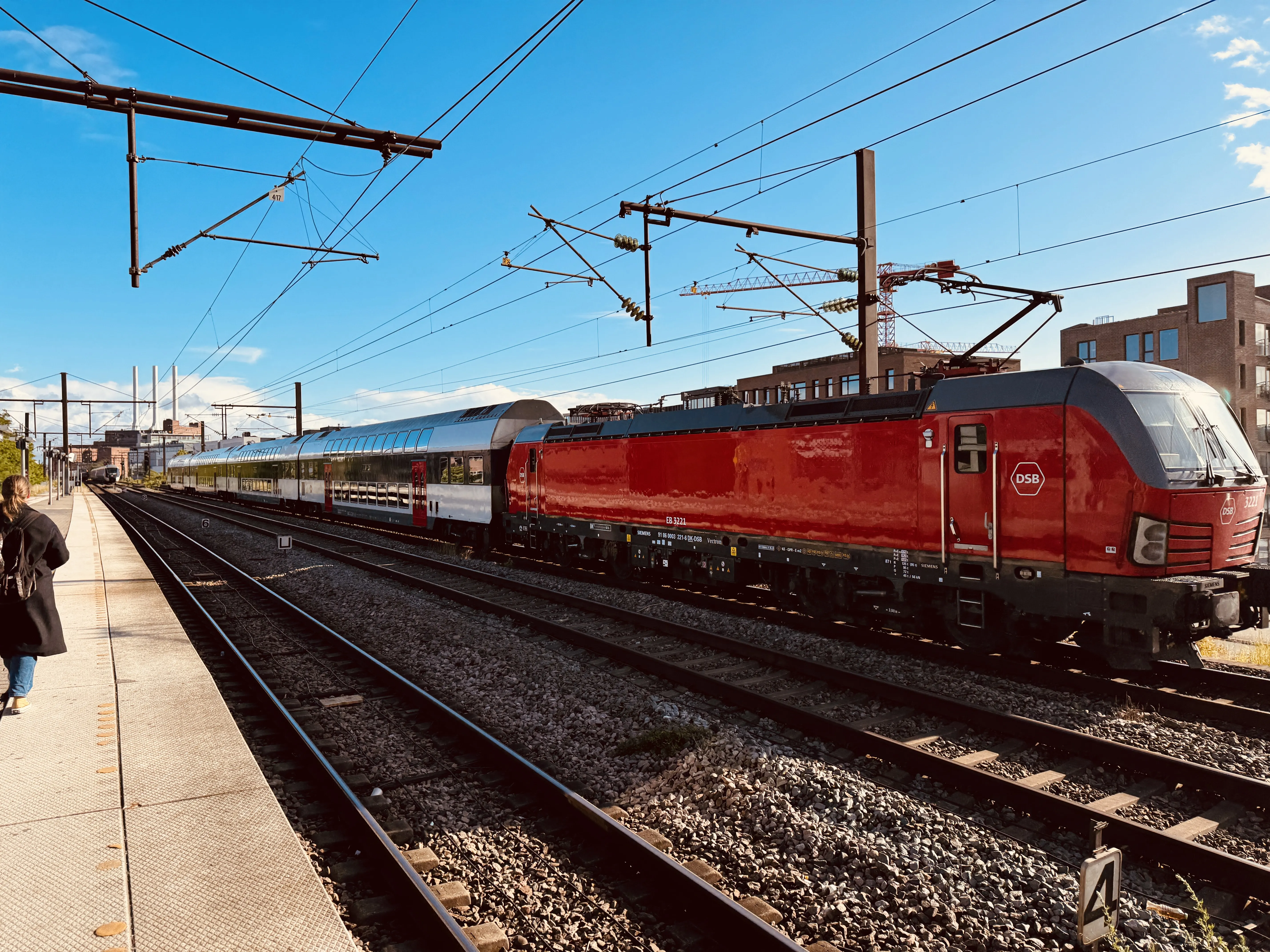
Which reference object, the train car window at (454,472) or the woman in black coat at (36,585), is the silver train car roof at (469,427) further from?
the woman in black coat at (36,585)

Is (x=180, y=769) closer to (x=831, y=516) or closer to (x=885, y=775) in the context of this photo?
(x=885, y=775)

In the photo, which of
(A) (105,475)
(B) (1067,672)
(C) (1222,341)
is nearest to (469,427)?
(B) (1067,672)

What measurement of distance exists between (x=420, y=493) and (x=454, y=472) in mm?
2787

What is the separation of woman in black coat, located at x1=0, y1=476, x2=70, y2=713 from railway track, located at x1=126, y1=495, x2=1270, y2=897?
5.90 m

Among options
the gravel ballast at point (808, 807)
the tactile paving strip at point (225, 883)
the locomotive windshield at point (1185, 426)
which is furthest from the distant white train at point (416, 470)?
the tactile paving strip at point (225, 883)

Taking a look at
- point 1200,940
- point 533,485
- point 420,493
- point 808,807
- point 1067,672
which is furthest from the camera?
point 420,493

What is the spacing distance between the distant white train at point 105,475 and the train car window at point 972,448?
123910mm

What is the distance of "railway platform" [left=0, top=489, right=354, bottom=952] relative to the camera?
12.6ft

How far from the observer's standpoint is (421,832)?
5.65 m

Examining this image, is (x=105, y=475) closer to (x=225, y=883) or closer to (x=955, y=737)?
(x=225, y=883)

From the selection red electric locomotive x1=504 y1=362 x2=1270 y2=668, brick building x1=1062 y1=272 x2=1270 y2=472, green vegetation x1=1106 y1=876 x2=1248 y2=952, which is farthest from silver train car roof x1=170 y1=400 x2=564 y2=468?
brick building x1=1062 y1=272 x2=1270 y2=472

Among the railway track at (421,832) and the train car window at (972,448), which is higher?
the train car window at (972,448)

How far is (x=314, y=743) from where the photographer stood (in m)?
7.30

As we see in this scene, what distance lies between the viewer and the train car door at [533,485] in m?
19.1
